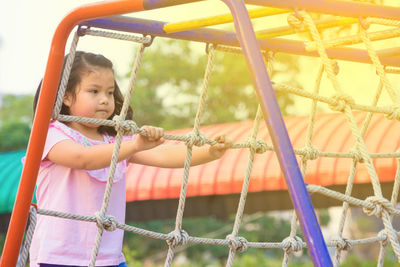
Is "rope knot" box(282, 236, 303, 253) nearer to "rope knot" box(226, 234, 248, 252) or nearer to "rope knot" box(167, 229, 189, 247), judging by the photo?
"rope knot" box(226, 234, 248, 252)

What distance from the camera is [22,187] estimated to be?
3.51 feet

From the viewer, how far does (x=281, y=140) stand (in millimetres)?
917

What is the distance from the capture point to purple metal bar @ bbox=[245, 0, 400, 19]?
104cm

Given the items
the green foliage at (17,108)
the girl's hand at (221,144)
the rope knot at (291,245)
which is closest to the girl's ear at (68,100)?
the girl's hand at (221,144)

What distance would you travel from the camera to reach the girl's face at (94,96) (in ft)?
4.27

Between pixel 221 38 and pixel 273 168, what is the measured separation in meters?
2.58

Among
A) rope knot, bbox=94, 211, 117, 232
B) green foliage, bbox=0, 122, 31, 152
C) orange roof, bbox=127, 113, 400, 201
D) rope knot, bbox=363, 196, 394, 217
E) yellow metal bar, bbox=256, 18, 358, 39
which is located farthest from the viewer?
green foliage, bbox=0, 122, 31, 152

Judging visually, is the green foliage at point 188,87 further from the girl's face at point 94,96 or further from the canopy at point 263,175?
the girl's face at point 94,96

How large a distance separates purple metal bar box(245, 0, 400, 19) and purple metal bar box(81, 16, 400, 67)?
0.27m

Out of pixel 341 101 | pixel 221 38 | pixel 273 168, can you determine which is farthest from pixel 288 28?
pixel 273 168

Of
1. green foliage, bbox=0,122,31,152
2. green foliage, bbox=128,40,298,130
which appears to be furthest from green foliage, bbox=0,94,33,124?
green foliage, bbox=0,122,31,152

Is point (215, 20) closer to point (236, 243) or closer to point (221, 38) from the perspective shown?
point (221, 38)

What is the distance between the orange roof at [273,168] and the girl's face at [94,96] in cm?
210

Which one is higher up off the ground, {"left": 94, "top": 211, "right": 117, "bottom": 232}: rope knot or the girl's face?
the girl's face
